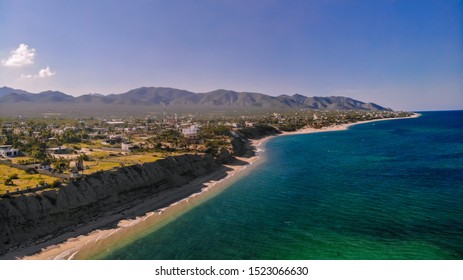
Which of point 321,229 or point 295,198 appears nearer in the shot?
point 321,229

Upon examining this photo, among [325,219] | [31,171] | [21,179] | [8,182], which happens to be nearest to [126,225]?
[8,182]

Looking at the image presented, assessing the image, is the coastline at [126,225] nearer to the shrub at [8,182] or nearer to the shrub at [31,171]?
the shrub at [8,182]

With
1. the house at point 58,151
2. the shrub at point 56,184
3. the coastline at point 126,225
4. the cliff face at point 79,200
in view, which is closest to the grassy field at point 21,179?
the shrub at point 56,184

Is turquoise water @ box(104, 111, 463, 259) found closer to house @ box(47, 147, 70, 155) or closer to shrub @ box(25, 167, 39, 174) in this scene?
shrub @ box(25, 167, 39, 174)

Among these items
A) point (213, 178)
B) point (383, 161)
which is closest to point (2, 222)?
point (213, 178)

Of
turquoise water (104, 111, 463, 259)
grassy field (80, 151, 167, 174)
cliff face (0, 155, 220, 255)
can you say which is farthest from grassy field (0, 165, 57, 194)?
turquoise water (104, 111, 463, 259)

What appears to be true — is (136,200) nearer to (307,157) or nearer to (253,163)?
(253,163)
